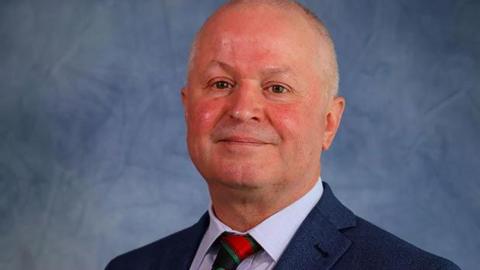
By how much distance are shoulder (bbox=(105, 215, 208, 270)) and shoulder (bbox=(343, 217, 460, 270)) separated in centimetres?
74

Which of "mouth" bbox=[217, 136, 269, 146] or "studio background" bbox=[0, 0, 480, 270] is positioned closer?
"mouth" bbox=[217, 136, 269, 146]

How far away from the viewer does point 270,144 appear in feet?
12.1

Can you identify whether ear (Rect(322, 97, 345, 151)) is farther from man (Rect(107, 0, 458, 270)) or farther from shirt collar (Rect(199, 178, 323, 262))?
shirt collar (Rect(199, 178, 323, 262))

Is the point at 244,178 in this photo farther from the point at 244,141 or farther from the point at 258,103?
the point at 258,103

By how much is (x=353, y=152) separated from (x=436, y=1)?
104cm

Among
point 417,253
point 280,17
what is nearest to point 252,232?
point 417,253

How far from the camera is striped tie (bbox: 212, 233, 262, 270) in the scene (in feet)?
12.2

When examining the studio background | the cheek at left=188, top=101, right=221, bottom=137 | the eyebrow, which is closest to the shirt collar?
the cheek at left=188, top=101, right=221, bottom=137

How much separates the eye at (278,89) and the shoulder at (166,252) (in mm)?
778

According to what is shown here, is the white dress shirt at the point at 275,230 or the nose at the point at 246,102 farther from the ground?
the nose at the point at 246,102

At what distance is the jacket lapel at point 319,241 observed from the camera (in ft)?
11.9

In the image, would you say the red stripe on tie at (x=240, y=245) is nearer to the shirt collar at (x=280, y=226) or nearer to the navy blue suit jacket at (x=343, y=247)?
the shirt collar at (x=280, y=226)

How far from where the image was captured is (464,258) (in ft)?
17.3

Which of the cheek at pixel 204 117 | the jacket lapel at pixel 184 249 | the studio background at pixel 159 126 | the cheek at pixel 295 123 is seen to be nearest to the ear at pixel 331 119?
the cheek at pixel 295 123
